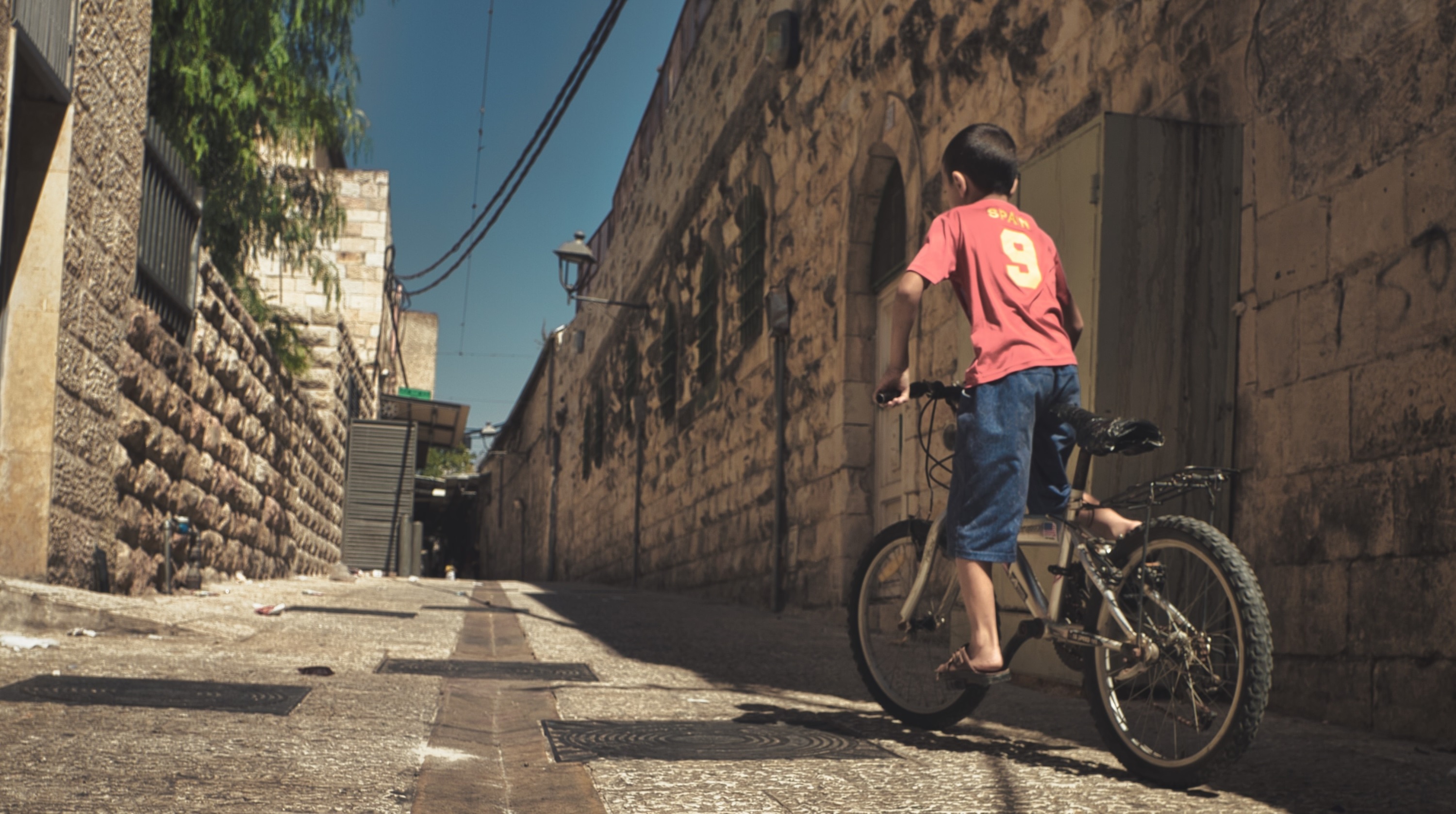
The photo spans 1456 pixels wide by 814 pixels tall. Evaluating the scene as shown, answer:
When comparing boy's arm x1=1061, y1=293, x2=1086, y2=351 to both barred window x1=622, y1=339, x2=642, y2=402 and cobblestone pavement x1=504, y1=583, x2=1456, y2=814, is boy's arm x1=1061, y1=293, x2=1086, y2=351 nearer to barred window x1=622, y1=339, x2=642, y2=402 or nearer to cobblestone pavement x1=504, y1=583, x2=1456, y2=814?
cobblestone pavement x1=504, y1=583, x2=1456, y2=814

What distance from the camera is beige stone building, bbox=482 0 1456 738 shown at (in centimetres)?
307

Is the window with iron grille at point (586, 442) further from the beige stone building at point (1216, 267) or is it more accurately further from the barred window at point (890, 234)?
the barred window at point (890, 234)

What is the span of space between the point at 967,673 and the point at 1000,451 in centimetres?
55

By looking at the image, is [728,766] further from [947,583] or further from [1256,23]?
[1256,23]

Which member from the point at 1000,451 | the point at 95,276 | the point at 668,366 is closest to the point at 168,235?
the point at 95,276

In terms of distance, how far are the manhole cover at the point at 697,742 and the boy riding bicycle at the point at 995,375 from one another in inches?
14.1

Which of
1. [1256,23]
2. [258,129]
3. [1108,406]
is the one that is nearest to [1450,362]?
[1108,406]

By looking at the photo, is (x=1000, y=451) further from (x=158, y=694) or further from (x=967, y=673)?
(x=158, y=694)

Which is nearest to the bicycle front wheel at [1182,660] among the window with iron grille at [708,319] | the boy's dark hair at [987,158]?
the boy's dark hair at [987,158]

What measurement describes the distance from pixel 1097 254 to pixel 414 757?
256cm

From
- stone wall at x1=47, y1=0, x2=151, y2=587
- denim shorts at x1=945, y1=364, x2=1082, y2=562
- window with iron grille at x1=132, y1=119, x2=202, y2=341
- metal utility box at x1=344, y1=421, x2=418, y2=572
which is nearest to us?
denim shorts at x1=945, y1=364, x2=1082, y2=562

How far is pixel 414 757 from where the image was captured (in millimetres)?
2637

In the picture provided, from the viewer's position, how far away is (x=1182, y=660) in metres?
2.54

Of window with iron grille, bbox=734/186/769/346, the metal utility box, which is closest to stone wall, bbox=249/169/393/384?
the metal utility box
